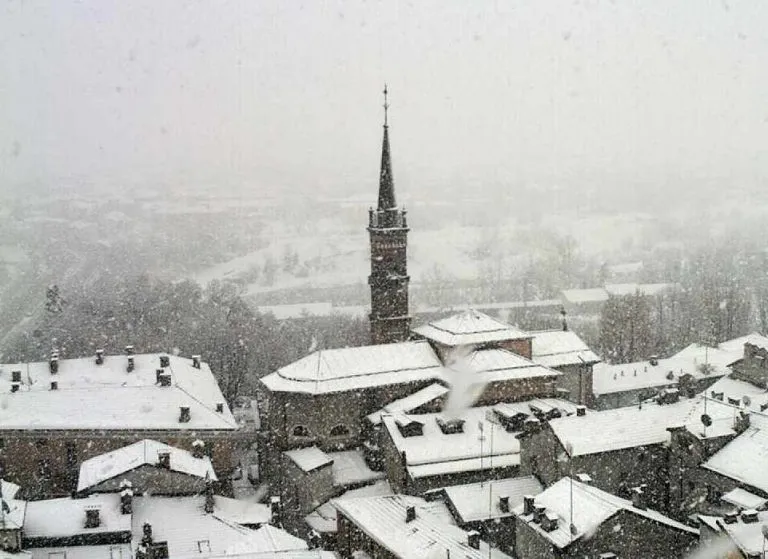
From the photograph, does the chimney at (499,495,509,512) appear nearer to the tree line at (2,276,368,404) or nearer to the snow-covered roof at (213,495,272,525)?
the snow-covered roof at (213,495,272,525)

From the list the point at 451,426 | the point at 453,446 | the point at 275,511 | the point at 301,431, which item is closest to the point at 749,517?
the point at 453,446

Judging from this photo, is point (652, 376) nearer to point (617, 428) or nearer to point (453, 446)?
point (617, 428)

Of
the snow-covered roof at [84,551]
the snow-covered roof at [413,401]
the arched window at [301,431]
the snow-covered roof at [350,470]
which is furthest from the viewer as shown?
the arched window at [301,431]

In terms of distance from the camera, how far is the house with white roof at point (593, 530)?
1920cm

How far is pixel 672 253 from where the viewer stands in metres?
82.4

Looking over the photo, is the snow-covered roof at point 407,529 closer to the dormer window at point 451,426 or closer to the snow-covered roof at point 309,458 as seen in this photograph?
the snow-covered roof at point 309,458

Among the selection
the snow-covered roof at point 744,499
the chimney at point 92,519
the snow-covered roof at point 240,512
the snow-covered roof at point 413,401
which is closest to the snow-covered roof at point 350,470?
the snow-covered roof at point 413,401

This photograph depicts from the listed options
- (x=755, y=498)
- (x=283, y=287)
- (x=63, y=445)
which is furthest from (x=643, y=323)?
(x=63, y=445)

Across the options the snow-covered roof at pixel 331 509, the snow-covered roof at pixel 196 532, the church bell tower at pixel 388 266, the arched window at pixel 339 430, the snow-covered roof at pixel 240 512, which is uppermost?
the church bell tower at pixel 388 266

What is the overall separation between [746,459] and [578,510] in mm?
6147

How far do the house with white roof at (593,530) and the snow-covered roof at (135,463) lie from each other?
1077 cm

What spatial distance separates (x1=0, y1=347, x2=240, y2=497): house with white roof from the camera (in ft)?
97.7

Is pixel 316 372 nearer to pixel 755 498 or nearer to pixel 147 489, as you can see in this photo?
pixel 147 489

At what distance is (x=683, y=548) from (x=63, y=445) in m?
21.7
